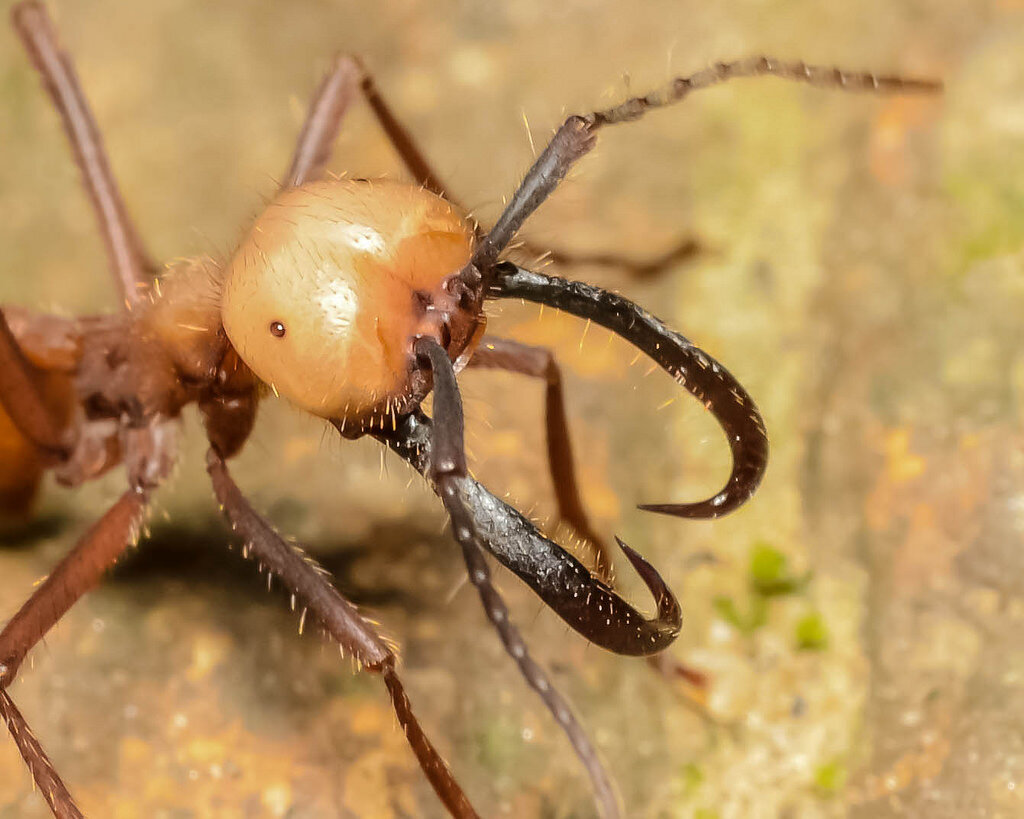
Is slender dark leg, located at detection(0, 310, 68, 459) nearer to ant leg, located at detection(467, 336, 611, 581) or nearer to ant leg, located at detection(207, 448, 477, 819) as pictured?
ant leg, located at detection(207, 448, 477, 819)

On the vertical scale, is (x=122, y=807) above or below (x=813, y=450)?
below

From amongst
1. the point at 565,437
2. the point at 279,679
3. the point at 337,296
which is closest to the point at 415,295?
the point at 337,296

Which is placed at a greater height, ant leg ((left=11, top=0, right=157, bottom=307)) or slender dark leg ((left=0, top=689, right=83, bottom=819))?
ant leg ((left=11, top=0, right=157, bottom=307))

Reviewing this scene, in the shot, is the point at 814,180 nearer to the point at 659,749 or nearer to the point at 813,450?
the point at 813,450

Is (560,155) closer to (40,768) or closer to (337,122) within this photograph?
(337,122)

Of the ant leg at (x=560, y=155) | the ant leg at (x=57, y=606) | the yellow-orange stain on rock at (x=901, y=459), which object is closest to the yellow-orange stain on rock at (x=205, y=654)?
the ant leg at (x=57, y=606)

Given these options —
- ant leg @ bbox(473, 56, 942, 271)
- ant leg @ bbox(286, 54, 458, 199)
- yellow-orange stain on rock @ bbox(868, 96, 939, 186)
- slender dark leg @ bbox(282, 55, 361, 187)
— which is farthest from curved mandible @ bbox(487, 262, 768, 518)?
yellow-orange stain on rock @ bbox(868, 96, 939, 186)
